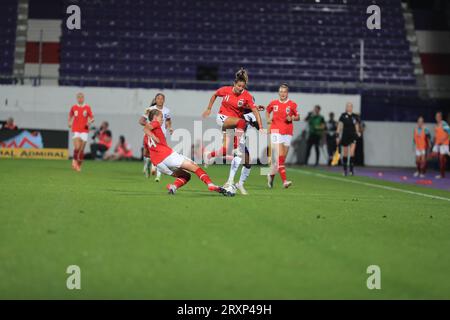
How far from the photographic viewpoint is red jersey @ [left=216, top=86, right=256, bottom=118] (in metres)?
14.3

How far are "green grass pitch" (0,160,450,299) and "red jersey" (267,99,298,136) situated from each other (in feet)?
13.6

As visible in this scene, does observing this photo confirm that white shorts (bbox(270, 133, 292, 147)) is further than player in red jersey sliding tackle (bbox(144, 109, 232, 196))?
Yes

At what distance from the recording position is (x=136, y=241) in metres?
7.48

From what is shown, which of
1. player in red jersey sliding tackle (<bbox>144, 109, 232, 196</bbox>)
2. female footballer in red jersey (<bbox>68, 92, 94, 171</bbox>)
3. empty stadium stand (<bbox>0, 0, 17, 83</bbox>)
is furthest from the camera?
empty stadium stand (<bbox>0, 0, 17, 83</bbox>)

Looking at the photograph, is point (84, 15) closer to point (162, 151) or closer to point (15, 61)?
point (15, 61)

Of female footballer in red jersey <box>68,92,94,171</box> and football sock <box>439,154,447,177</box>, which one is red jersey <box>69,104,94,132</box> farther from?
football sock <box>439,154,447,177</box>

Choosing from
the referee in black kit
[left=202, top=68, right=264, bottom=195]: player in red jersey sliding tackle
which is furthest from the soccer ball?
the referee in black kit

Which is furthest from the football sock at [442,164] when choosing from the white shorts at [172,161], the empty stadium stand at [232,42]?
the white shorts at [172,161]

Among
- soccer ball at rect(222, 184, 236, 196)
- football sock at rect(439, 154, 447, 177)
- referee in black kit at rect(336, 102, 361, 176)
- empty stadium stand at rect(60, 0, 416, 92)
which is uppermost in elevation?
empty stadium stand at rect(60, 0, 416, 92)

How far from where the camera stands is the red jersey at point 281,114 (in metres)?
16.9

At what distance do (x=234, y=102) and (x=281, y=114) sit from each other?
2.92 m

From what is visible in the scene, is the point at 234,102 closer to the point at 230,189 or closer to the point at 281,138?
the point at 230,189

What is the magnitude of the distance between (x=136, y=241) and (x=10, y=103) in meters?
25.0

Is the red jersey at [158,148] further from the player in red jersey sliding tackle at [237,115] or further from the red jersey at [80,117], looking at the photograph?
the red jersey at [80,117]
